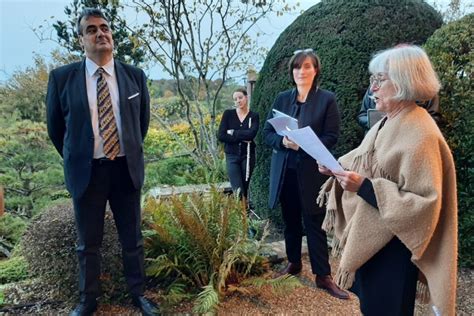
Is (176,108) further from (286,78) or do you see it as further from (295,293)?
(295,293)

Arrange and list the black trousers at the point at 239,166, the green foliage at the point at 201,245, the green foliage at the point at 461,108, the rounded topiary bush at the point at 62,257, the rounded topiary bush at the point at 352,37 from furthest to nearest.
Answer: the black trousers at the point at 239,166 → the rounded topiary bush at the point at 352,37 → the green foliage at the point at 461,108 → the green foliage at the point at 201,245 → the rounded topiary bush at the point at 62,257

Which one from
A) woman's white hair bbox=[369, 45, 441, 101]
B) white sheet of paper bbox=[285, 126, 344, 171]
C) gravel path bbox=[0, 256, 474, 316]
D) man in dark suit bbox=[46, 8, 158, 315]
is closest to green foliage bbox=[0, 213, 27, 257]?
gravel path bbox=[0, 256, 474, 316]

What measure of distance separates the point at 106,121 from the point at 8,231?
380 centimetres

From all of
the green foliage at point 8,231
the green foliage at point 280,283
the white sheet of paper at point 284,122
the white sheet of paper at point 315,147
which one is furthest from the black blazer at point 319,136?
the green foliage at point 8,231

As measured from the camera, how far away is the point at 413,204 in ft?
4.88

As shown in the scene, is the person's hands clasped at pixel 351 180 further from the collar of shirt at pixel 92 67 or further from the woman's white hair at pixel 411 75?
the collar of shirt at pixel 92 67

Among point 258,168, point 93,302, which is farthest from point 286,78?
point 93,302

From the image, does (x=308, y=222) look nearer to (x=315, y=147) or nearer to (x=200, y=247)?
(x=200, y=247)

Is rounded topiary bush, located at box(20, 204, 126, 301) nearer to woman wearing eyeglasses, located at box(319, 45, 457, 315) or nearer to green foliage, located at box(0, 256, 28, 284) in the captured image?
green foliage, located at box(0, 256, 28, 284)

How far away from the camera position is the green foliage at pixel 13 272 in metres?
3.62

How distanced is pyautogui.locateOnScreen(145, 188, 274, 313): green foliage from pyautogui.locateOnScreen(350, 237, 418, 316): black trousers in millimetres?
1239

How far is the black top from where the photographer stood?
418cm

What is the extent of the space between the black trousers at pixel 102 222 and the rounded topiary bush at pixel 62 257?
0.59ft

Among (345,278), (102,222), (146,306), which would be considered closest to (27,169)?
(102,222)
